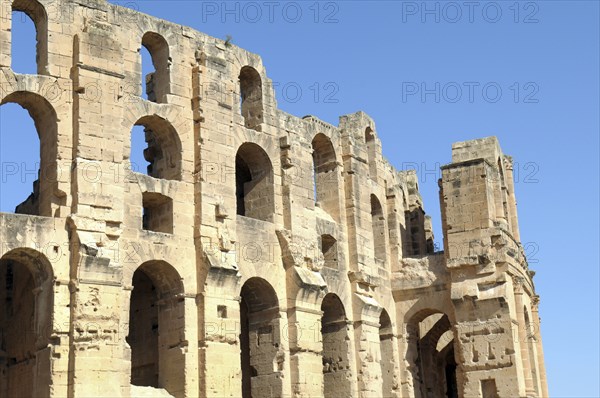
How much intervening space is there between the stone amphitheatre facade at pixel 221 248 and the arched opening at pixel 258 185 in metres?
0.06

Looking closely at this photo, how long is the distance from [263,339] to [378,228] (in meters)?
7.43

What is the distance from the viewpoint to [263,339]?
27.1 metres

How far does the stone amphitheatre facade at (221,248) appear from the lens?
73.4 feet

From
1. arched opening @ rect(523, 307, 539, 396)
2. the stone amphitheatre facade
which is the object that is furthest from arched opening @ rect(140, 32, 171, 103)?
arched opening @ rect(523, 307, 539, 396)

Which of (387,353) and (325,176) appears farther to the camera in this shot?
(387,353)

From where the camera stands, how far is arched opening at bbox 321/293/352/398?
28.8 meters

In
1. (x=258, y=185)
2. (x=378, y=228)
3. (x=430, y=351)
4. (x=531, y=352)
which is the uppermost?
(x=258, y=185)

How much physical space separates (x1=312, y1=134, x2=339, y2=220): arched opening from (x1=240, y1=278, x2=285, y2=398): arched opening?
14.4ft

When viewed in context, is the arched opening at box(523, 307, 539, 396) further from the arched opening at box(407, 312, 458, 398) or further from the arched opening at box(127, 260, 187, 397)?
the arched opening at box(127, 260, 187, 397)

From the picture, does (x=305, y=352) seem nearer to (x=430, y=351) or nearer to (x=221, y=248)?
(x=221, y=248)

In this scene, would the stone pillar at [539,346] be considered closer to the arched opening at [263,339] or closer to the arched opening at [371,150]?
the arched opening at [371,150]

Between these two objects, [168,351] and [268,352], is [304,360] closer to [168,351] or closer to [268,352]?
[268,352]

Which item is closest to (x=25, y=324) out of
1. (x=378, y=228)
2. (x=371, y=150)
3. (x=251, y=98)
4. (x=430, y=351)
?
(x=251, y=98)

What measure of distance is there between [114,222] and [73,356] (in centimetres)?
315
